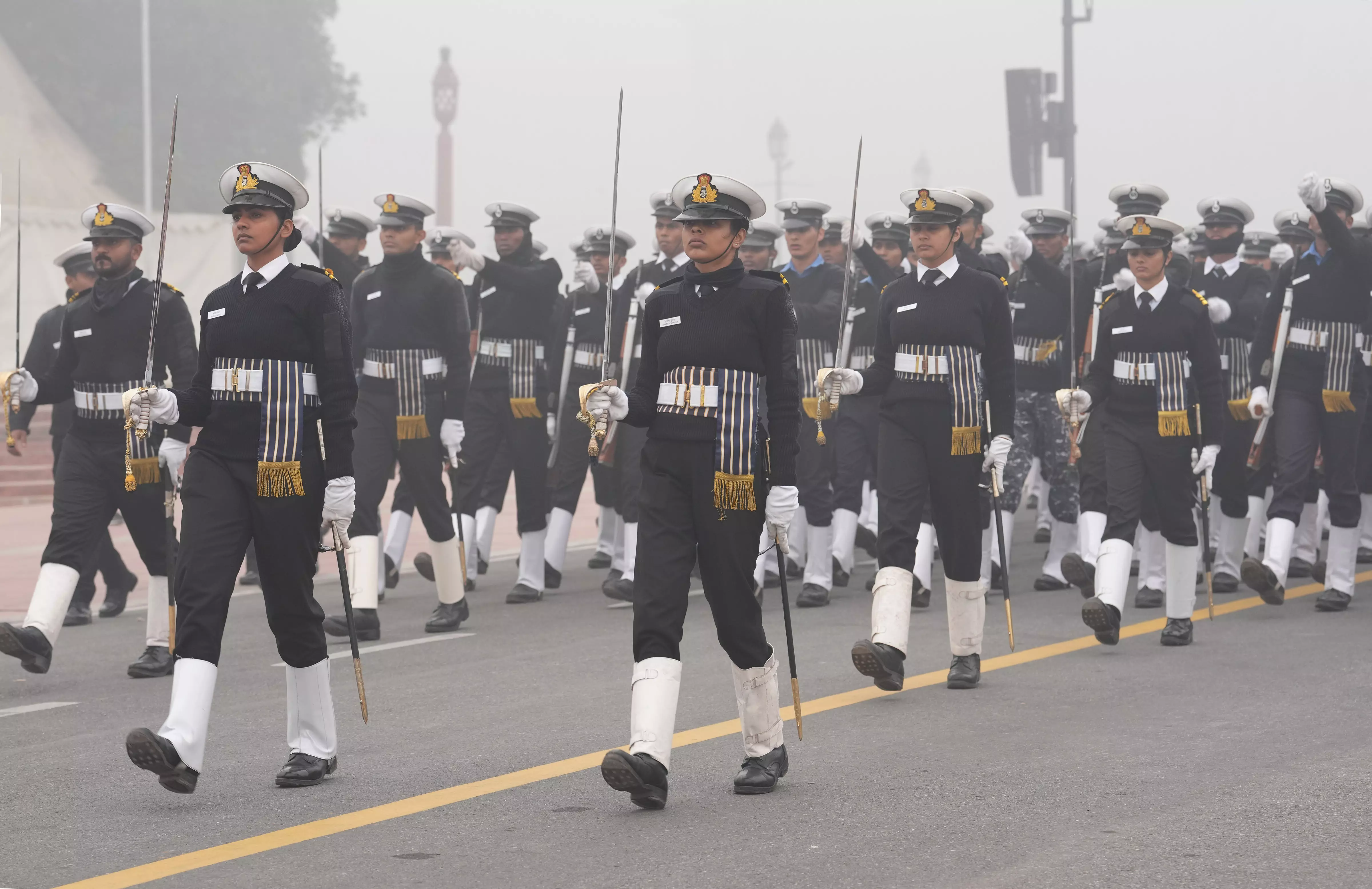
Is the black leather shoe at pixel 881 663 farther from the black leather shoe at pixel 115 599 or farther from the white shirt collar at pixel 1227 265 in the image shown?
the white shirt collar at pixel 1227 265

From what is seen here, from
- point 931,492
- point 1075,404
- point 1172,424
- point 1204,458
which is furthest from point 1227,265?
point 931,492

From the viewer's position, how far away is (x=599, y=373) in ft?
41.6

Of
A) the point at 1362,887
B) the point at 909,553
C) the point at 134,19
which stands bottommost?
the point at 1362,887

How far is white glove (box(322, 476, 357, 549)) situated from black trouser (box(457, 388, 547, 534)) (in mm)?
5574

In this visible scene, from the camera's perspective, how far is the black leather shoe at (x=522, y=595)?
11.5 metres

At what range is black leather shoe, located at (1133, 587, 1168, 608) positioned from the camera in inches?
427

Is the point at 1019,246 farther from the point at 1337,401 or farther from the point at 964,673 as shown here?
the point at 964,673

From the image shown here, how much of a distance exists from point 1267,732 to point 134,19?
37792mm

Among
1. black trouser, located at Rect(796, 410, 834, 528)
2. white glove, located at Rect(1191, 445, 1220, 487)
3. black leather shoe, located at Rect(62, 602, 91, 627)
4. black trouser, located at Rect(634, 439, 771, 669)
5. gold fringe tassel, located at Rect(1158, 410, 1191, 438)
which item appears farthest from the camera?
black trouser, located at Rect(796, 410, 834, 528)

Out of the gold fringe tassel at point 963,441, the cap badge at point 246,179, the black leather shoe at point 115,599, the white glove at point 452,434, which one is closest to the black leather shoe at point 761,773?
the gold fringe tassel at point 963,441

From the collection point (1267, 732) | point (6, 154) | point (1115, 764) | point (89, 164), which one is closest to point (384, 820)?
point (1115, 764)

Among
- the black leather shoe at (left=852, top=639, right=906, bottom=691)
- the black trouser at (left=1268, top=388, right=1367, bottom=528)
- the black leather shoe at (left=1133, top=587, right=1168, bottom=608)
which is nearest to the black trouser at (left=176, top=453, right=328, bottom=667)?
the black leather shoe at (left=852, top=639, right=906, bottom=691)

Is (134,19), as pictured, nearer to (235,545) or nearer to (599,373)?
(599,373)

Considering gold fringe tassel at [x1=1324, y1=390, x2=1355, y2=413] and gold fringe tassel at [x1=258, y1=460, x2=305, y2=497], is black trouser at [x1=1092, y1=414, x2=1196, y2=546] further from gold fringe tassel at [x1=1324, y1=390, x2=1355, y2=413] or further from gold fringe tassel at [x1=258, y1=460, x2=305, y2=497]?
gold fringe tassel at [x1=258, y1=460, x2=305, y2=497]
